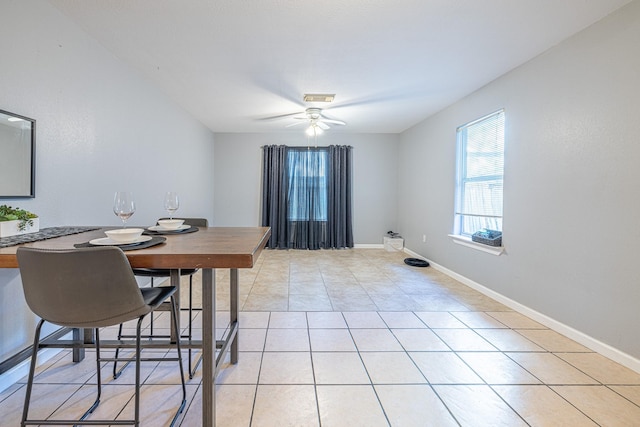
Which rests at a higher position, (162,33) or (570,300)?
(162,33)

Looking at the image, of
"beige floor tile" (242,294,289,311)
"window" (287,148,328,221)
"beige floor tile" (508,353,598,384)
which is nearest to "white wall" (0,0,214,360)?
"beige floor tile" (242,294,289,311)

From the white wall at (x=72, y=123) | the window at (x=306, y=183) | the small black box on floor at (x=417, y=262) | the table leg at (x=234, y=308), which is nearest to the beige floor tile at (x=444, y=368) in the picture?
the table leg at (x=234, y=308)

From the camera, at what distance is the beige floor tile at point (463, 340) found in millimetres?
2148

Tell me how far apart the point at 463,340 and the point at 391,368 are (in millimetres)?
757

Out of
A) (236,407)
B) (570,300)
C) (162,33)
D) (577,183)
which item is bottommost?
(236,407)

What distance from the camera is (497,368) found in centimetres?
190

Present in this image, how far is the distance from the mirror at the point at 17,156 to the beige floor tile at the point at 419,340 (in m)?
2.73

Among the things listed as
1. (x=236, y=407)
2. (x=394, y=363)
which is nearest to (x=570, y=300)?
(x=394, y=363)

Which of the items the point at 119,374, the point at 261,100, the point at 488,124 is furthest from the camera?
the point at 261,100

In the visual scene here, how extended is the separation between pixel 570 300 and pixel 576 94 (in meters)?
1.64

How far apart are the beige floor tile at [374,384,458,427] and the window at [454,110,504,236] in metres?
2.28

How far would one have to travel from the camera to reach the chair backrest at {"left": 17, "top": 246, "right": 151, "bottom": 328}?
1.05m

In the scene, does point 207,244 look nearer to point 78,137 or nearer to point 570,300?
point 78,137

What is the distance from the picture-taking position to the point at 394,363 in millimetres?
1944
